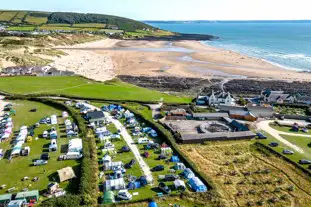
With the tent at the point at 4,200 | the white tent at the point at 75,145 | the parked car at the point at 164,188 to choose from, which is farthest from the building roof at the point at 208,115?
the tent at the point at 4,200

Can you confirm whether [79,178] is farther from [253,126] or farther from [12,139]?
[253,126]

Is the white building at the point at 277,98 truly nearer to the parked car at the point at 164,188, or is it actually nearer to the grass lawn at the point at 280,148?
A: the grass lawn at the point at 280,148

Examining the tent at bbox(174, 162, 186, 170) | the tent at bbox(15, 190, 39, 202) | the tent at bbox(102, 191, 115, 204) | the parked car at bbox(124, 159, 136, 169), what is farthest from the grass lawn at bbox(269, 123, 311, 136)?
the tent at bbox(15, 190, 39, 202)

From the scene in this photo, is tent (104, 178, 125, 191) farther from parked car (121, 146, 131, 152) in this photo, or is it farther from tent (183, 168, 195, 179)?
parked car (121, 146, 131, 152)

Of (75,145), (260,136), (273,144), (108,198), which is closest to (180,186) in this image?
(108,198)

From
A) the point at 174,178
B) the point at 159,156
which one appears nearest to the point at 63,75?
the point at 159,156

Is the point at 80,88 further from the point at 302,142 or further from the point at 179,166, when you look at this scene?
the point at 302,142
